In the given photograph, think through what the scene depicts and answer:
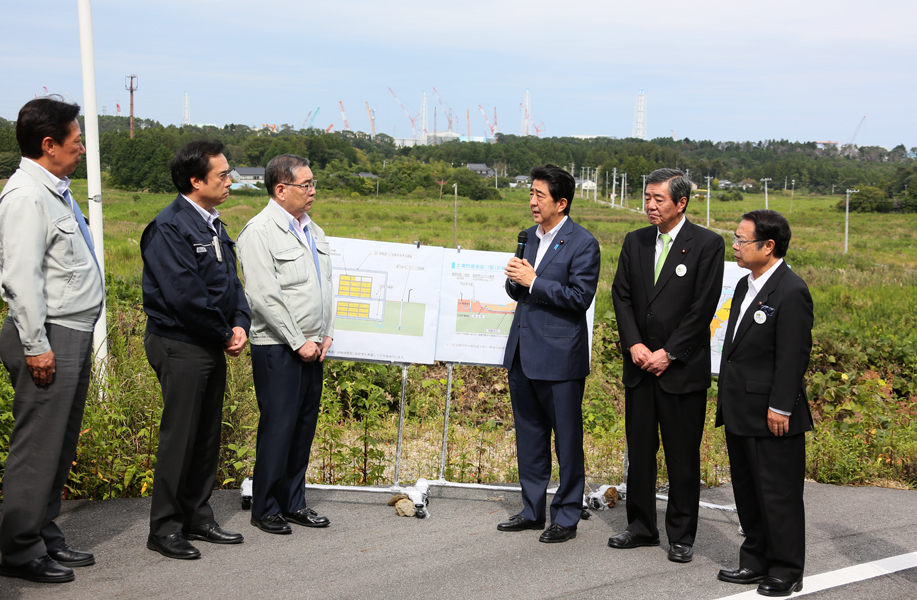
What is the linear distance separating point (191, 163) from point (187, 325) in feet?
2.72

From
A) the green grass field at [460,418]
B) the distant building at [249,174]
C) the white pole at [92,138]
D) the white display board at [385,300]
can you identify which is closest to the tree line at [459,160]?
the distant building at [249,174]

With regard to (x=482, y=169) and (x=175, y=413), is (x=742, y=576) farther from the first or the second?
(x=482, y=169)

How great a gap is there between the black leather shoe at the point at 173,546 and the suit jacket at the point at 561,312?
200 cm

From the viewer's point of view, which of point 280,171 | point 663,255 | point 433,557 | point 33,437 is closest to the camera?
point 33,437

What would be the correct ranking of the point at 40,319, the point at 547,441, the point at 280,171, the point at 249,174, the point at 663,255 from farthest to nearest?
the point at 249,174
the point at 547,441
the point at 663,255
the point at 280,171
the point at 40,319

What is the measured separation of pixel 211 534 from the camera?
3625mm

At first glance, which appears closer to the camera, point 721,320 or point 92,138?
point 721,320

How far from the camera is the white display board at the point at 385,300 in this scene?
14.7ft

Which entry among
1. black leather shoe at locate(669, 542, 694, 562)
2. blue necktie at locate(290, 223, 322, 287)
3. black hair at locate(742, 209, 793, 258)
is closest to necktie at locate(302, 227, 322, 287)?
blue necktie at locate(290, 223, 322, 287)

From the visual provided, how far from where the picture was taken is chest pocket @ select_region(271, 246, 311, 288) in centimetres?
370

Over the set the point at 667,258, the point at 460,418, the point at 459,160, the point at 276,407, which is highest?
the point at 459,160

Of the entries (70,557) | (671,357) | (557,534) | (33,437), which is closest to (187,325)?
(33,437)

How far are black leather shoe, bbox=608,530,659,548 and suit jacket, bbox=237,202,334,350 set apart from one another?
200 centimetres

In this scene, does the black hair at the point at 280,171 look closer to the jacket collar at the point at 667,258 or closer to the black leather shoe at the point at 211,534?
the black leather shoe at the point at 211,534
